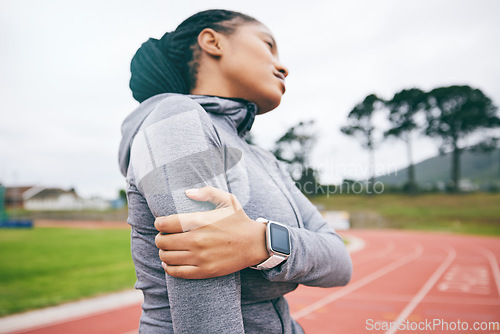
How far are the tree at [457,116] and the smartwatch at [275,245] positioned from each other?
31.4 m

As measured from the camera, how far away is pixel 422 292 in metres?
7.98

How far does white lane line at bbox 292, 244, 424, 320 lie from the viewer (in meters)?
6.37

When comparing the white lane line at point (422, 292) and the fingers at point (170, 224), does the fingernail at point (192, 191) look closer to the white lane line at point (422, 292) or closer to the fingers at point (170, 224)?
the fingers at point (170, 224)

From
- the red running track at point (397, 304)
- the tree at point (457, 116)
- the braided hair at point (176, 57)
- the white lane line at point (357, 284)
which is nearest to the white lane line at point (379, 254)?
the red running track at point (397, 304)

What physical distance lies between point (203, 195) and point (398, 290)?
8.76 meters

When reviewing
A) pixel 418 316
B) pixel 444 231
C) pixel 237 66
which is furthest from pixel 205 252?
pixel 444 231

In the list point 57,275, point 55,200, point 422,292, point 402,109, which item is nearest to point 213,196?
point 402,109

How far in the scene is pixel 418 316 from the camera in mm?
6047

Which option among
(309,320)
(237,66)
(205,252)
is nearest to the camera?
(205,252)

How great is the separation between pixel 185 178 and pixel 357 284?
901 cm

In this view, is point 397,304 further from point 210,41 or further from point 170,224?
point 170,224

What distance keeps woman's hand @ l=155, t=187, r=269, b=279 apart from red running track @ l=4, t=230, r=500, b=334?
509 centimetres

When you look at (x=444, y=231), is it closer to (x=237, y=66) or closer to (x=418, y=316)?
(x=418, y=316)

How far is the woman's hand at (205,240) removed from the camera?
2.13 feet
